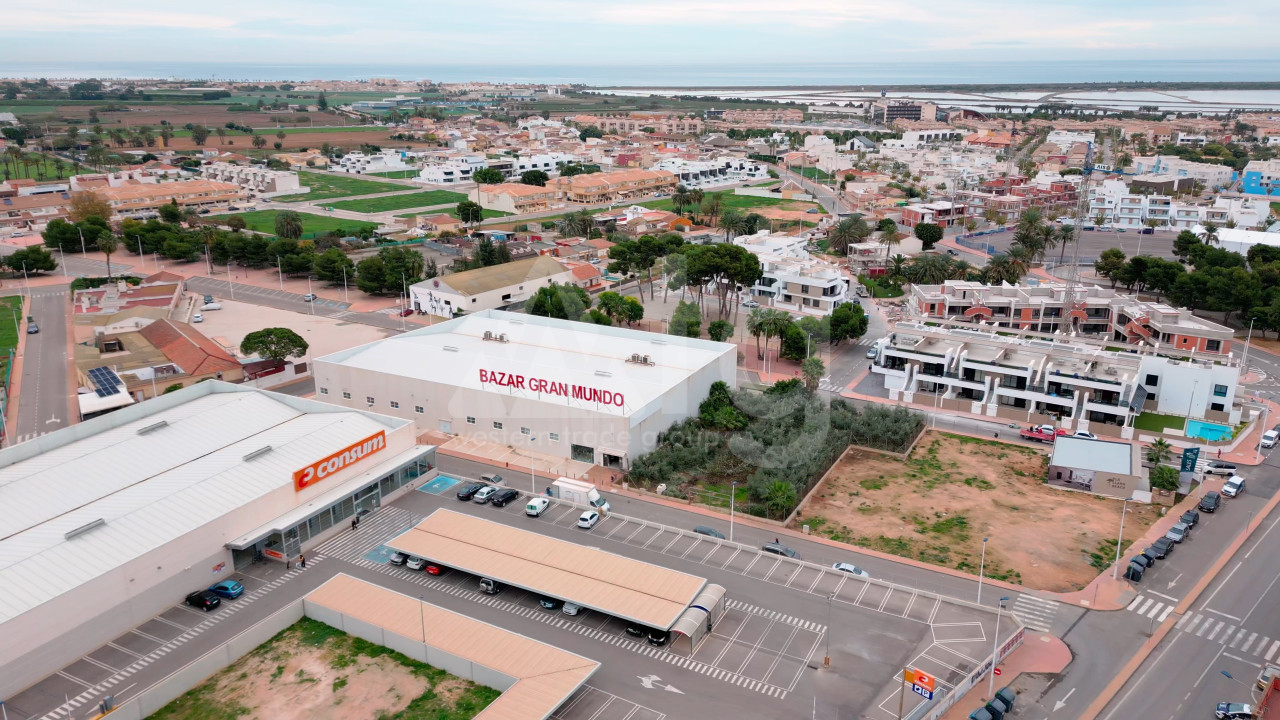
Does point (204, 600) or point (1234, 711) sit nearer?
point (1234, 711)

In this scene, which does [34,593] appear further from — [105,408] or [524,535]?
[105,408]

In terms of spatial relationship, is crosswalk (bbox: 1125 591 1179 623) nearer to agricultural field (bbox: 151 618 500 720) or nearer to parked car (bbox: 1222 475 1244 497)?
parked car (bbox: 1222 475 1244 497)

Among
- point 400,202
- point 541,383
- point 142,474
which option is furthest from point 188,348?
point 400,202

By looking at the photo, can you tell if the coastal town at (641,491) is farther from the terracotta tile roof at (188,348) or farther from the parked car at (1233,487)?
the terracotta tile roof at (188,348)

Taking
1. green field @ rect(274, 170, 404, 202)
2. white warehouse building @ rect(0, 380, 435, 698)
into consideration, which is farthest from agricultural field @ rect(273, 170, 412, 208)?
white warehouse building @ rect(0, 380, 435, 698)

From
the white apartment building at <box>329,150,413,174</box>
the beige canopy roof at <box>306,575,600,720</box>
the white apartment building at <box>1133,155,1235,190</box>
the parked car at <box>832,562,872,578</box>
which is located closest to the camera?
the beige canopy roof at <box>306,575,600,720</box>

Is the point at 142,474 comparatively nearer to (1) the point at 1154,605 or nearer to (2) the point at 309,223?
(1) the point at 1154,605
